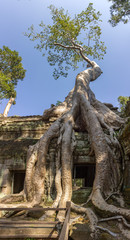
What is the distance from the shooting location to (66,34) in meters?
10.6

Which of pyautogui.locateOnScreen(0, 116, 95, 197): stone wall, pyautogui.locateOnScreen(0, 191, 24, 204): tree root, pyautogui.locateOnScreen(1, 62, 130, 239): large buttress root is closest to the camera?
pyautogui.locateOnScreen(1, 62, 130, 239): large buttress root

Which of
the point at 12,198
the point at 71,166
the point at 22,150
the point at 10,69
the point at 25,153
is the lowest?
the point at 12,198

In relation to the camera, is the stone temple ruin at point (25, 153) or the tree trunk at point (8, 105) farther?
the tree trunk at point (8, 105)

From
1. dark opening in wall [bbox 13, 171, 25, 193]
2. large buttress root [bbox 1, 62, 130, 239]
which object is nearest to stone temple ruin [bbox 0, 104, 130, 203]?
dark opening in wall [bbox 13, 171, 25, 193]

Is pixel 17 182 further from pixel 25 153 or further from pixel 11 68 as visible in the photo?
pixel 11 68

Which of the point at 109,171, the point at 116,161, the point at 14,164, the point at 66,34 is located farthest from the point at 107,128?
the point at 66,34

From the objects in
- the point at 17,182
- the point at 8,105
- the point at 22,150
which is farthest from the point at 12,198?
the point at 8,105

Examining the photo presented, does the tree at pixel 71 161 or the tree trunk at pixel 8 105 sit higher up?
the tree trunk at pixel 8 105

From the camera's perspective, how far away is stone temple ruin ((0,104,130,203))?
478 centimetres

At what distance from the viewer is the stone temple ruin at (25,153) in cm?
478

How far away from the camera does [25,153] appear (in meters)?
5.84

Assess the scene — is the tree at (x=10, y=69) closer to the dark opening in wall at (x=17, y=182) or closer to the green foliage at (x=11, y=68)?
the green foliage at (x=11, y=68)

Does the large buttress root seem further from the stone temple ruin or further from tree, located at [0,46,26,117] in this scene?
tree, located at [0,46,26,117]

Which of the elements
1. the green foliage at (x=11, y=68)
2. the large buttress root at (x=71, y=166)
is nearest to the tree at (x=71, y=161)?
the large buttress root at (x=71, y=166)
